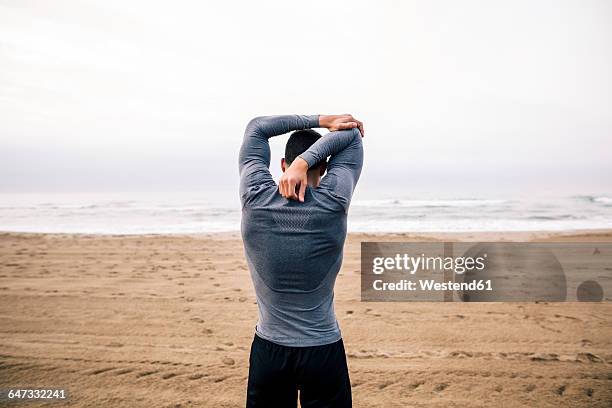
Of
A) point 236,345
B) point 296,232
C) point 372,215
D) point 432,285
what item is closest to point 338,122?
point 296,232

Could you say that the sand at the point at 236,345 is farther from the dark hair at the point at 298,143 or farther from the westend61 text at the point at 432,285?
the dark hair at the point at 298,143

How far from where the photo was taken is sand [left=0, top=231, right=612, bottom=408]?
4.07 meters

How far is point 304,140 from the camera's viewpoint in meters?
1.90

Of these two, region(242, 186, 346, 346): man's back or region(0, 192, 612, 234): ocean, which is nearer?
region(242, 186, 346, 346): man's back

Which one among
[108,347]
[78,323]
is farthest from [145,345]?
[78,323]

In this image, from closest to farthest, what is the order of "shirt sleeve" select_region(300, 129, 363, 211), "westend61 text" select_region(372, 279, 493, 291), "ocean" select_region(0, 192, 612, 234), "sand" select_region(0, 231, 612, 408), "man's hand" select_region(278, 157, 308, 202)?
"man's hand" select_region(278, 157, 308, 202)
"shirt sleeve" select_region(300, 129, 363, 211)
"sand" select_region(0, 231, 612, 408)
"westend61 text" select_region(372, 279, 493, 291)
"ocean" select_region(0, 192, 612, 234)

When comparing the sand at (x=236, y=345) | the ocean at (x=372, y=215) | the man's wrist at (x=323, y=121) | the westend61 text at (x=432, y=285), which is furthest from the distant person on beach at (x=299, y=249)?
the ocean at (x=372, y=215)

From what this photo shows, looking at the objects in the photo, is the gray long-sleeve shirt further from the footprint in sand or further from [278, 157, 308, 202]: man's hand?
the footprint in sand

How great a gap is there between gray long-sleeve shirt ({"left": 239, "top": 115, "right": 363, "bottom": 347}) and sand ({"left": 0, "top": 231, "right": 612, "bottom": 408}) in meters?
2.48

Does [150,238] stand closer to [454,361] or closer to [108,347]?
[108,347]

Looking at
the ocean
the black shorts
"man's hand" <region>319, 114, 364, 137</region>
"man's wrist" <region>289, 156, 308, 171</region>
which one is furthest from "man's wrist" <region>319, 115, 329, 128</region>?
the ocean

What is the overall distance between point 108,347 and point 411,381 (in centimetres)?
351

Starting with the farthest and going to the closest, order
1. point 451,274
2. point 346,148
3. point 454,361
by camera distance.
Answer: point 451,274 < point 454,361 < point 346,148

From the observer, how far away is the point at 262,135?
1901 mm
